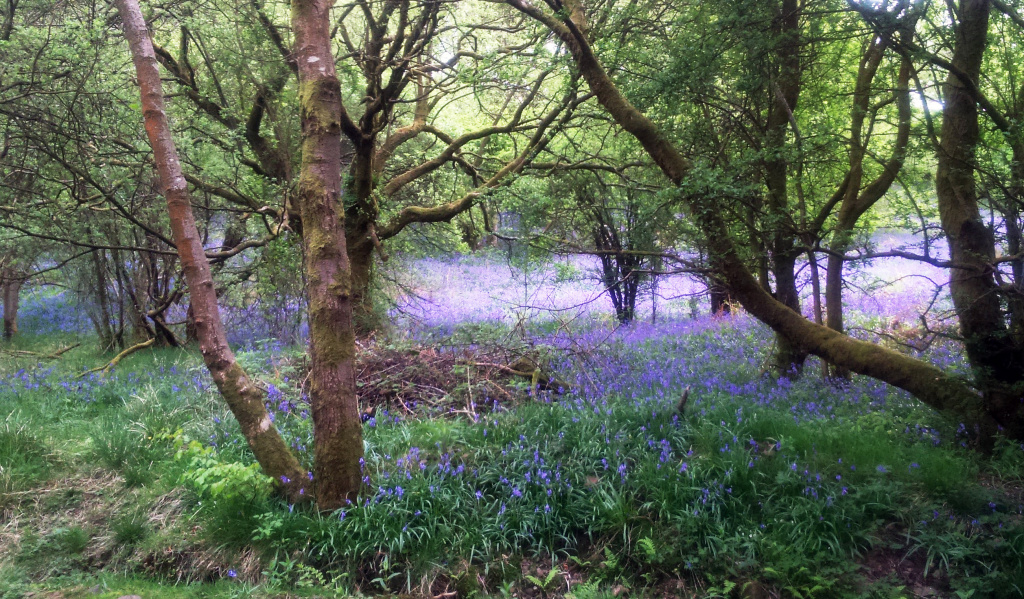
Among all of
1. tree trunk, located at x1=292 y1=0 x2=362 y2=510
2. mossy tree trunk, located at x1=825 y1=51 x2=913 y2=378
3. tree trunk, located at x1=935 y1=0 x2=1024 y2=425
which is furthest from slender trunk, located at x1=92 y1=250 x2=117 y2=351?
tree trunk, located at x1=935 y1=0 x2=1024 y2=425

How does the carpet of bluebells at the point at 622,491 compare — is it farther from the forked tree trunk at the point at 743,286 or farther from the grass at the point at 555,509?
the forked tree trunk at the point at 743,286

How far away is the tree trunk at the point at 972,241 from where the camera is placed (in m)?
4.71

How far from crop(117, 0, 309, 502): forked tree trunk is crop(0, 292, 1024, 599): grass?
0.38 meters

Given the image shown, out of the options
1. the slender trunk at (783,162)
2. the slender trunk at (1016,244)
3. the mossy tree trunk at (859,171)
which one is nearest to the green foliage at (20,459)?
the slender trunk at (783,162)

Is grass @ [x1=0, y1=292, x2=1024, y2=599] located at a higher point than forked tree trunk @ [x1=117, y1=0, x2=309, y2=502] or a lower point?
lower

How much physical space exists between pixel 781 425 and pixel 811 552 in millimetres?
1346

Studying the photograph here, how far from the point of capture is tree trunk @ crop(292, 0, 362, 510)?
399cm

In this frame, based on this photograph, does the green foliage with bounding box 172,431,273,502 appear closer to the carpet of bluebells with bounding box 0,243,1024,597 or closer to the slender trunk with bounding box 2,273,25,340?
the carpet of bluebells with bounding box 0,243,1024,597

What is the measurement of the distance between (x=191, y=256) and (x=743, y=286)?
5.02 meters

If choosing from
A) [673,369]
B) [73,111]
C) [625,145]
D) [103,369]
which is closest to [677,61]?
[625,145]

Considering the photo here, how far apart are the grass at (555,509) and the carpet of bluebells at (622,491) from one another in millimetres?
17

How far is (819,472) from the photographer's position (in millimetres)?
4398

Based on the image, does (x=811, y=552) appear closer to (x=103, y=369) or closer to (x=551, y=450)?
(x=551, y=450)

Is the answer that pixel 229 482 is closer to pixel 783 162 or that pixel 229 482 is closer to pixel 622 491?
pixel 622 491
